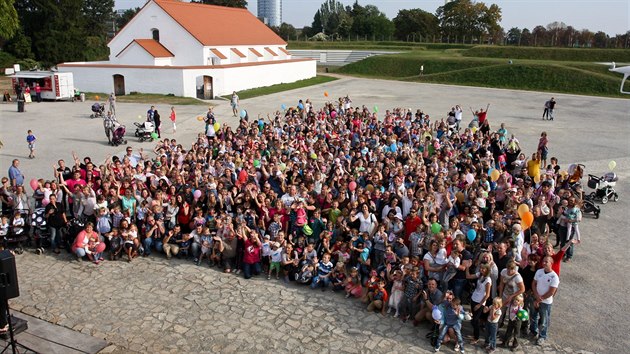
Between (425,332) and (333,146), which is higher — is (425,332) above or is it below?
below

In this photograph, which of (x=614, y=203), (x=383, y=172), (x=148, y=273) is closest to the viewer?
(x=148, y=273)

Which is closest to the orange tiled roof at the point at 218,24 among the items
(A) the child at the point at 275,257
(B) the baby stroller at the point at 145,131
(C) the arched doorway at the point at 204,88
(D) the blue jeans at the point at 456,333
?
(C) the arched doorway at the point at 204,88

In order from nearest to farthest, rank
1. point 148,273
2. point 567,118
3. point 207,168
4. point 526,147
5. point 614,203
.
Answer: point 148,273
point 207,168
point 614,203
point 526,147
point 567,118

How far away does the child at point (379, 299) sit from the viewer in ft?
30.8

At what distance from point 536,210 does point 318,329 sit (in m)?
5.82

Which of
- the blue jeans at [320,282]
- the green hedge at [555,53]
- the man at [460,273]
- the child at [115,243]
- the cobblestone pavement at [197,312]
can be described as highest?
the green hedge at [555,53]

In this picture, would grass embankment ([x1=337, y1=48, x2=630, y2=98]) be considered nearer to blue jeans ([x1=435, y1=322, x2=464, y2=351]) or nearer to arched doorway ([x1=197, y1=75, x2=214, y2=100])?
arched doorway ([x1=197, y1=75, x2=214, y2=100])

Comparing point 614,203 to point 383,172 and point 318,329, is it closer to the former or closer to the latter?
point 383,172

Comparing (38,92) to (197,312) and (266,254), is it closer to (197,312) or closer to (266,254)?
(266,254)

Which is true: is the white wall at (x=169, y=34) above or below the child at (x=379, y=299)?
above

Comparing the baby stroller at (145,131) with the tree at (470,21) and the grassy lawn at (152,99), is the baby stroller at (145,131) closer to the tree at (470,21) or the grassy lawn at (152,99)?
the grassy lawn at (152,99)

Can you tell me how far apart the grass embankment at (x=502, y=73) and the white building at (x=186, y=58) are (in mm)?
11396

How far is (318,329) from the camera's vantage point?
8891 mm

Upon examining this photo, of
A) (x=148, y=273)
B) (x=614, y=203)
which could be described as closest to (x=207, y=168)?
(x=148, y=273)
